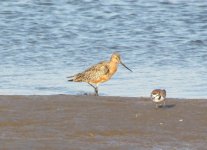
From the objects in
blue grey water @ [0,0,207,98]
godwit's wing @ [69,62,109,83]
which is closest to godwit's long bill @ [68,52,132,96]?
godwit's wing @ [69,62,109,83]

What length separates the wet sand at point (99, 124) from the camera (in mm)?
8586

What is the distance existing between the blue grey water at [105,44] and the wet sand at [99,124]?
1736mm

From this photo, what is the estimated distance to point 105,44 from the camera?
17.3 metres

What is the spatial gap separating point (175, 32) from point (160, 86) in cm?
611

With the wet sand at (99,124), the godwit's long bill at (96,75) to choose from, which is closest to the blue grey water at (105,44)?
the godwit's long bill at (96,75)

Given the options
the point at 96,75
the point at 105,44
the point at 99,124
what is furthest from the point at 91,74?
the point at 105,44

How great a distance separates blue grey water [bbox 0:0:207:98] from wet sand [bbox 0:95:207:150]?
1.74 metres

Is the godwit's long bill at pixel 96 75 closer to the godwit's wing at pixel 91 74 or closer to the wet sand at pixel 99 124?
the godwit's wing at pixel 91 74

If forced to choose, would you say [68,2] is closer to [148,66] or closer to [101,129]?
[148,66]

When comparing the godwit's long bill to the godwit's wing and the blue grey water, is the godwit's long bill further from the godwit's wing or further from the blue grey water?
the blue grey water

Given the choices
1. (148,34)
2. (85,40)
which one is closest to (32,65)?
(85,40)

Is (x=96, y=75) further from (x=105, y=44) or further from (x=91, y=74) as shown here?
(x=105, y=44)

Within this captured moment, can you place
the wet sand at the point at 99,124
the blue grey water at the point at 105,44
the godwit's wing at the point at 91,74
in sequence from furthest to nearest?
1. the blue grey water at the point at 105,44
2. the godwit's wing at the point at 91,74
3. the wet sand at the point at 99,124

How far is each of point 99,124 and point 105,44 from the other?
809cm
